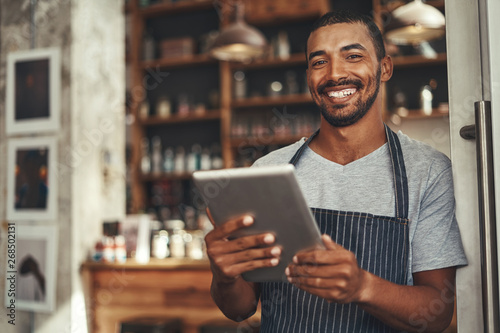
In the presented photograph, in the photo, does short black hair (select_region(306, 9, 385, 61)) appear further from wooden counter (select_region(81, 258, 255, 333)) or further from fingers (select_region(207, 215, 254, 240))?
wooden counter (select_region(81, 258, 255, 333))

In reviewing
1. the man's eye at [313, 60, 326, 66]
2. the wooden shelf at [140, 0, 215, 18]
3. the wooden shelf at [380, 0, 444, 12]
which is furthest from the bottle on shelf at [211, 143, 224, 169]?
the man's eye at [313, 60, 326, 66]

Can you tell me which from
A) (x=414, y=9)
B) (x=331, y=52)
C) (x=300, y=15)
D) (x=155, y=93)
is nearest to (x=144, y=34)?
(x=155, y=93)

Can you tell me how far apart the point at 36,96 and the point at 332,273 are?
2.45 m

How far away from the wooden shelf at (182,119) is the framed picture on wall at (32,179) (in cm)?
199

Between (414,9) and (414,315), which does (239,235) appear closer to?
(414,315)

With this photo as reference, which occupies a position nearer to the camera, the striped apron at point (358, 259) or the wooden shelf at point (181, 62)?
the striped apron at point (358, 259)

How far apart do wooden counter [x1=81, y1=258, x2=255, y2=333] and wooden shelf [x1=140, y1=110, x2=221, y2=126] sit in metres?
2.01

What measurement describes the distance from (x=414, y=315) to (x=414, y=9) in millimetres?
2146

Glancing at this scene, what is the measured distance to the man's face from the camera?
1.16 meters

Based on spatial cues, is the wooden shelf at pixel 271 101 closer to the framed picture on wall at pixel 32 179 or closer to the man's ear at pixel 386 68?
the framed picture on wall at pixel 32 179

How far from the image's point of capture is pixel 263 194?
95 cm

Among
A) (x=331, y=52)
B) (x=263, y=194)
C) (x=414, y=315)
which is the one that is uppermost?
(x=331, y=52)

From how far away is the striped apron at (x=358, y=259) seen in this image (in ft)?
3.70

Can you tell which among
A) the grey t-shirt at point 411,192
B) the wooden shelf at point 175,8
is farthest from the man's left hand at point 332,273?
the wooden shelf at point 175,8
